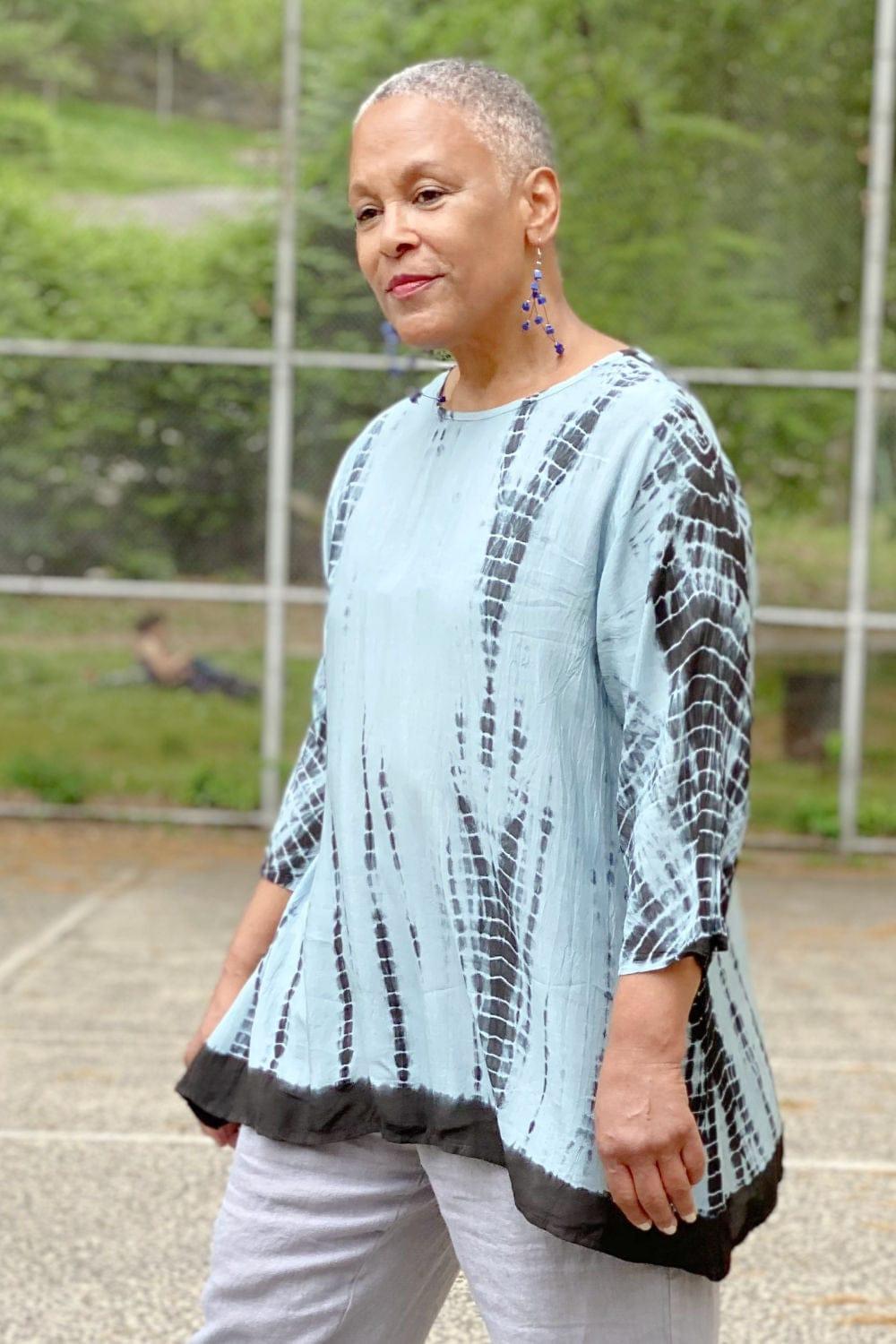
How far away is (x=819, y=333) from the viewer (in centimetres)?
921

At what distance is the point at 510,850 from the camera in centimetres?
180

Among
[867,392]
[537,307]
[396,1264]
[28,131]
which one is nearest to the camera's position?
[537,307]

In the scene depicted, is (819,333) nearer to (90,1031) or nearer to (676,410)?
(90,1031)

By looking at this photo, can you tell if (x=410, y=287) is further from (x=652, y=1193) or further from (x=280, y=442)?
(x=280, y=442)

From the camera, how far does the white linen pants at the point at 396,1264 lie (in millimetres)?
1770

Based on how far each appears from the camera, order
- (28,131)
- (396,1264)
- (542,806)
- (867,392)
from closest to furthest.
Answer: (542,806) → (396,1264) → (867,392) → (28,131)

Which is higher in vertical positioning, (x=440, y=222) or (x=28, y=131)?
(x=28, y=131)

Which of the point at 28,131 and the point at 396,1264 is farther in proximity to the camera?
the point at 28,131

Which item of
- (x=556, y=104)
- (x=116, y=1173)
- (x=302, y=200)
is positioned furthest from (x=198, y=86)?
(x=116, y=1173)

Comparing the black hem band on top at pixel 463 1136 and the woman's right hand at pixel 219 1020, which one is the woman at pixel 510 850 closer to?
the black hem band on top at pixel 463 1136

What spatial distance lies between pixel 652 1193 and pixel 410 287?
0.89 meters

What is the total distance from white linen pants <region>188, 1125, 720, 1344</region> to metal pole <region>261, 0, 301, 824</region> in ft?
24.0

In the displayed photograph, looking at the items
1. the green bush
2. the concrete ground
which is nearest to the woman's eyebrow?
the concrete ground

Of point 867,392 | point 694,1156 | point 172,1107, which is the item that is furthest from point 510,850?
point 867,392
